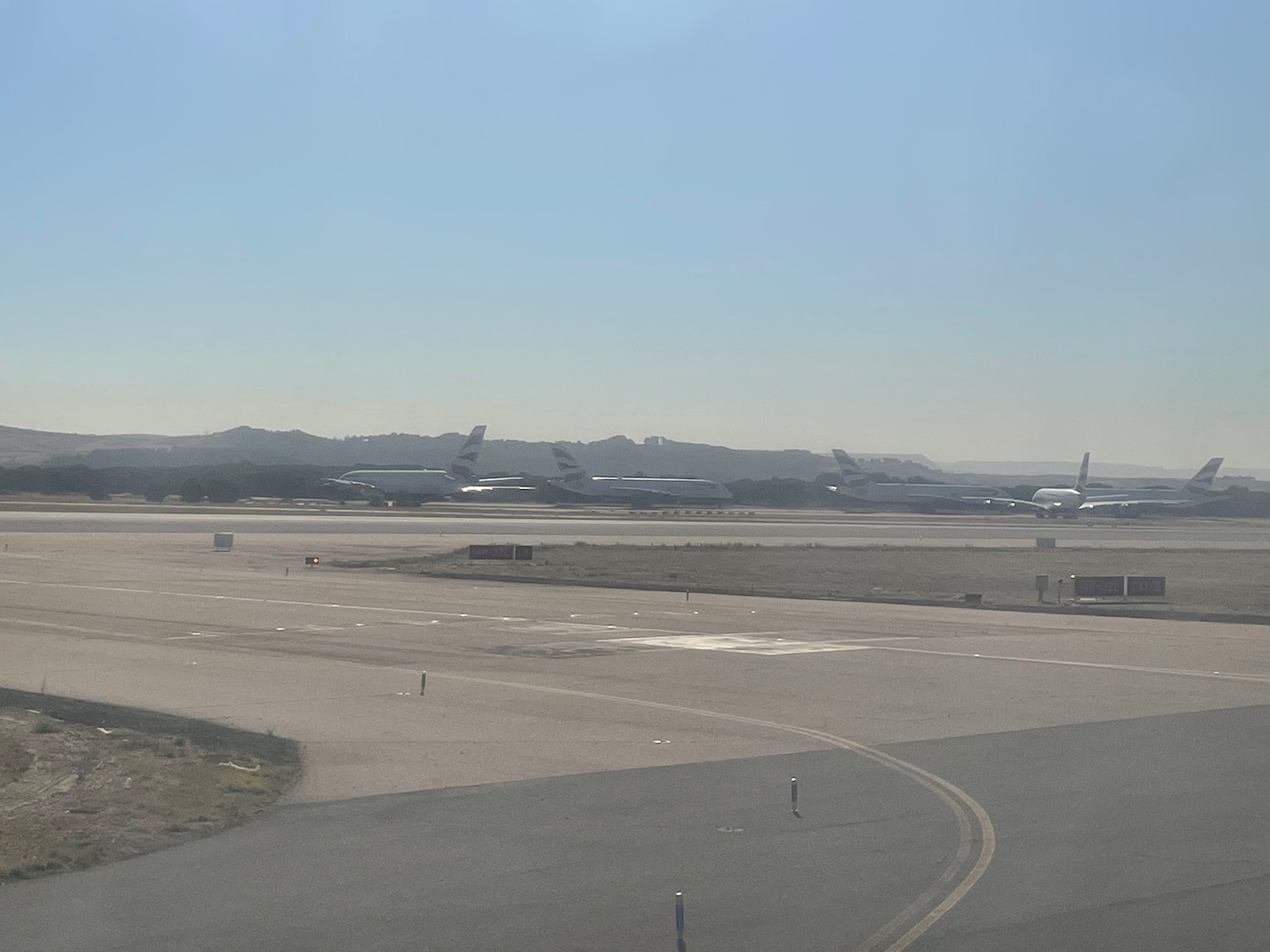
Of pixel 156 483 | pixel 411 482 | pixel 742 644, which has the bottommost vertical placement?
pixel 742 644

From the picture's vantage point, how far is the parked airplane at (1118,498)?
129 meters

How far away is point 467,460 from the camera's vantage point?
13650 cm

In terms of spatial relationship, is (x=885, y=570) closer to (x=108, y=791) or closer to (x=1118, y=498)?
(x=108, y=791)

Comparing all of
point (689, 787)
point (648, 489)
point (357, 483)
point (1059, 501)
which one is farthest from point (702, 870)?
point (648, 489)

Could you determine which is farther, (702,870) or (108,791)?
(108,791)

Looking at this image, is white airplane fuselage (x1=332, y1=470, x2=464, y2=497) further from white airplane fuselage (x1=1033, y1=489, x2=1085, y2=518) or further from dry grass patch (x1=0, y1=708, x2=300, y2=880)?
dry grass patch (x1=0, y1=708, x2=300, y2=880)

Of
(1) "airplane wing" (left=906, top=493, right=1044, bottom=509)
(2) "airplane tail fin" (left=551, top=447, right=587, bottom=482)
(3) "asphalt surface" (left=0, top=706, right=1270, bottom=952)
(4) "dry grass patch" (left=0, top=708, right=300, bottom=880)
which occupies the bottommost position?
(4) "dry grass patch" (left=0, top=708, right=300, bottom=880)

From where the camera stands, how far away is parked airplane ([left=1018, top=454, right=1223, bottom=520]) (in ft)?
424

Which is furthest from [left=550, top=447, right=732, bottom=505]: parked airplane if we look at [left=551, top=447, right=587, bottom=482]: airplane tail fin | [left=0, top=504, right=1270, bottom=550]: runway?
[left=0, top=504, right=1270, bottom=550]: runway

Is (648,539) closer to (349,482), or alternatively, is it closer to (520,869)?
(520,869)

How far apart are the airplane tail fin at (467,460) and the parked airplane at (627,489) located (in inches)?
342

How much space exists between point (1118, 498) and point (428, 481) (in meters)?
76.6

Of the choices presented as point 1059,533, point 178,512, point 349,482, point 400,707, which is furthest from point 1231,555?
point 349,482

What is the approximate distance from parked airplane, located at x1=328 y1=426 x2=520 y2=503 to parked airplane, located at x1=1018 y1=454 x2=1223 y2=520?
58908 millimetres
